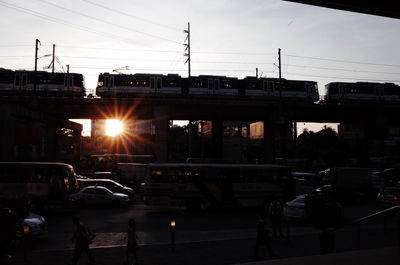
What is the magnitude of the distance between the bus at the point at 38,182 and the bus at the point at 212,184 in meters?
5.44

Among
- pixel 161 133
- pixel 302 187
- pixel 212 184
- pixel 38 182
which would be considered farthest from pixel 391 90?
pixel 38 182

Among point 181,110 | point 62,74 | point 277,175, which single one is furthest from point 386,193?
point 62,74

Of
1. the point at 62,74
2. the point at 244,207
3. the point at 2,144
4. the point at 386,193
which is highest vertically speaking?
the point at 62,74

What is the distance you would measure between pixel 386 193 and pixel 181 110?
3690 cm

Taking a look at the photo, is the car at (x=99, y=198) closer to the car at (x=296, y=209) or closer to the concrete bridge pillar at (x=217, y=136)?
the car at (x=296, y=209)

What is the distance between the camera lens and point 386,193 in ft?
75.2

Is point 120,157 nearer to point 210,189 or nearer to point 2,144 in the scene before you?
point 2,144

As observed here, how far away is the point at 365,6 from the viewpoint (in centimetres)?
1009

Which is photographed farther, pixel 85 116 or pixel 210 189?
pixel 85 116

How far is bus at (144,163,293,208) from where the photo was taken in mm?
24875

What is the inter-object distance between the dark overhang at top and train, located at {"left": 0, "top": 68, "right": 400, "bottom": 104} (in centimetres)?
4446

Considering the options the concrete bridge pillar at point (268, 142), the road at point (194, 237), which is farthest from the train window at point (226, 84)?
the road at point (194, 237)

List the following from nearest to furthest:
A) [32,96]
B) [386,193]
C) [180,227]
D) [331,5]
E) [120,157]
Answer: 1. [331,5]
2. [180,227]
3. [386,193]
4. [32,96]
5. [120,157]

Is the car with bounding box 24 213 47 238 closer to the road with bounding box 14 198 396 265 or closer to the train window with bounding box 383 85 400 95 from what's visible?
the road with bounding box 14 198 396 265
